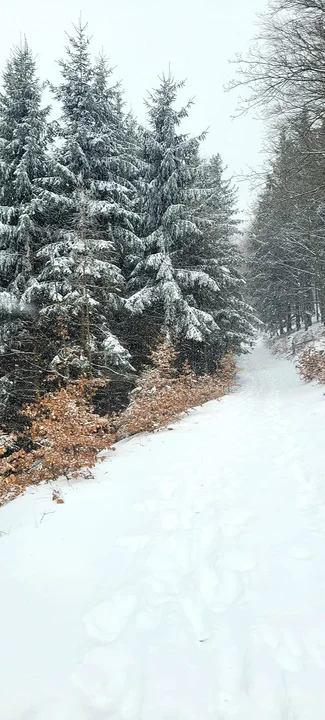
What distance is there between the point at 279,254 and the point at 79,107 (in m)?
17.3

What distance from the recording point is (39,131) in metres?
10.8

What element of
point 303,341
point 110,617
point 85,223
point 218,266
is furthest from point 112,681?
point 303,341

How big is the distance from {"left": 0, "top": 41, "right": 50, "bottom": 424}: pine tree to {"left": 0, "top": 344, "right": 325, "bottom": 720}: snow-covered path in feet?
20.8

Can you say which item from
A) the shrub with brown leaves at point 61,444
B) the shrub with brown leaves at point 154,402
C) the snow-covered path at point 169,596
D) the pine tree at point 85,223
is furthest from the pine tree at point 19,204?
the snow-covered path at point 169,596

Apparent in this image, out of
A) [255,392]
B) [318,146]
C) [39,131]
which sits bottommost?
[255,392]

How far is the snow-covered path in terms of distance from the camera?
187cm

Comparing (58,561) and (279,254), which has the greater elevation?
(279,254)

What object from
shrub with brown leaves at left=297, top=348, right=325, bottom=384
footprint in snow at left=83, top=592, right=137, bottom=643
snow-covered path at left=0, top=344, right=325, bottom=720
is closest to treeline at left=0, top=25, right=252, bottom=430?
shrub with brown leaves at left=297, top=348, right=325, bottom=384

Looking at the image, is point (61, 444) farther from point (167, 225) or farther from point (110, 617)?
point (167, 225)

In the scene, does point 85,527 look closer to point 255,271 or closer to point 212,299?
point 212,299

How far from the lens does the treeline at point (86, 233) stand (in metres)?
9.92

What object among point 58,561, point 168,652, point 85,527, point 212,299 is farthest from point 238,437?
point 212,299

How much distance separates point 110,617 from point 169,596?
0.46 m

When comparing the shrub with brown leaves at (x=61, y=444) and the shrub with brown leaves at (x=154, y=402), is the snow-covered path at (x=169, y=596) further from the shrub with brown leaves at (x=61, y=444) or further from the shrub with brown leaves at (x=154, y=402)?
the shrub with brown leaves at (x=154, y=402)
